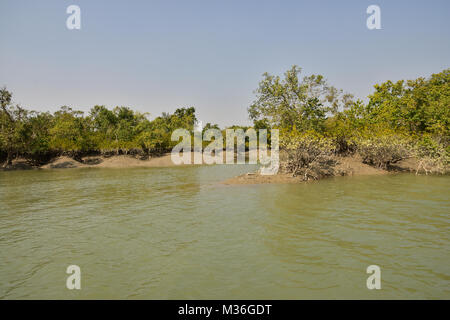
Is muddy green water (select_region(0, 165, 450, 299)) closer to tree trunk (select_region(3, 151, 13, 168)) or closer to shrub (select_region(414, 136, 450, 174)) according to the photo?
shrub (select_region(414, 136, 450, 174))

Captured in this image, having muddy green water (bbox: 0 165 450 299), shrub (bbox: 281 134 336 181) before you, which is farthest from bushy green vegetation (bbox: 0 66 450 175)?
muddy green water (bbox: 0 165 450 299)

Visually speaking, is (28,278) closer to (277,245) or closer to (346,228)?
(277,245)

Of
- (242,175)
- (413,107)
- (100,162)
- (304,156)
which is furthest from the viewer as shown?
(100,162)

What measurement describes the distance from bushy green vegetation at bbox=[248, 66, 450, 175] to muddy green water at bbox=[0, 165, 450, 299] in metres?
8.70

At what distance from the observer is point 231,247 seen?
336 inches

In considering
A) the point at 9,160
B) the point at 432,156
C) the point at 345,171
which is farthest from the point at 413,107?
the point at 9,160

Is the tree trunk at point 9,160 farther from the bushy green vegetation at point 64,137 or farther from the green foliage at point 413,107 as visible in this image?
the green foliage at point 413,107

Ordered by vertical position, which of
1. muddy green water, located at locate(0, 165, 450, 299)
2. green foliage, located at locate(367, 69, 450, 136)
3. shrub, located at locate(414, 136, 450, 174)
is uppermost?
green foliage, located at locate(367, 69, 450, 136)

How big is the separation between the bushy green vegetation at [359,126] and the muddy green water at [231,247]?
342 inches

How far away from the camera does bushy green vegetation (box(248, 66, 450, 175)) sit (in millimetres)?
24156

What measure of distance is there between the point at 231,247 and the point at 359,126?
26325mm

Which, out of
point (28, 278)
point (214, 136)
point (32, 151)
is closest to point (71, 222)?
point (28, 278)

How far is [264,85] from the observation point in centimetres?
3167

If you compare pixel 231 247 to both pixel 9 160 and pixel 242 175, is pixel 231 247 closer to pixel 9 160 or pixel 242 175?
pixel 242 175
